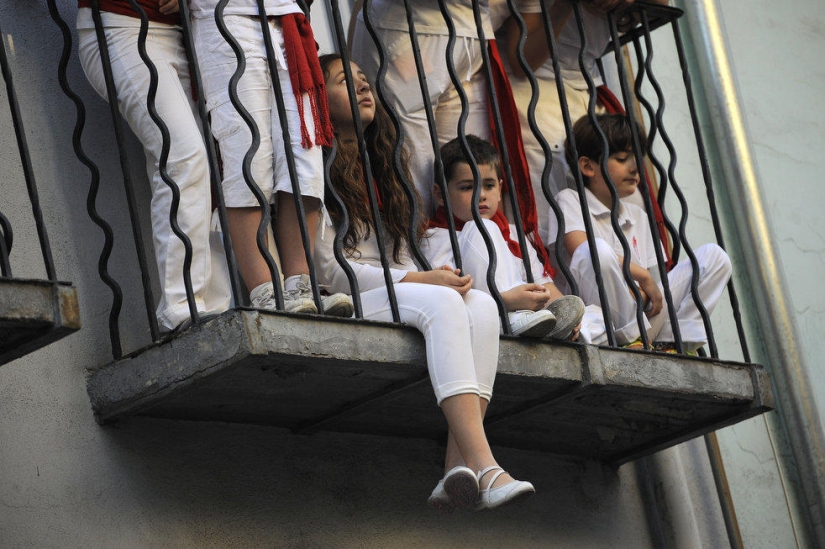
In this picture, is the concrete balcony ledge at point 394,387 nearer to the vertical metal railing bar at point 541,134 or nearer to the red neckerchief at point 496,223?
the vertical metal railing bar at point 541,134

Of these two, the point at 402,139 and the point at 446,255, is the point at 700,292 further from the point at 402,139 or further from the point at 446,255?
the point at 402,139

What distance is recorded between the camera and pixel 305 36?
547cm

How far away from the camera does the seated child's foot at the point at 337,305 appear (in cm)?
491

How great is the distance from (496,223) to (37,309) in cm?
230

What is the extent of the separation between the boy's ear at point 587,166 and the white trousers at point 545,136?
0.18 ft

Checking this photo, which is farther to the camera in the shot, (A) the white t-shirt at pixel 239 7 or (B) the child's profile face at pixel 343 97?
(B) the child's profile face at pixel 343 97

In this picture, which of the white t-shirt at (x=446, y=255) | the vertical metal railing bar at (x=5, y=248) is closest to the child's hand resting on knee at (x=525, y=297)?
the white t-shirt at (x=446, y=255)

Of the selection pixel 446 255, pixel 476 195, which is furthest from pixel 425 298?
pixel 446 255

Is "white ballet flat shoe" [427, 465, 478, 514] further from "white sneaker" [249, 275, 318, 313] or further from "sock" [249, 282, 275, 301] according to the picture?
"sock" [249, 282, 275, 301]

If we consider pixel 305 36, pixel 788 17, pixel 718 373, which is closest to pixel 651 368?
pixel 718 373

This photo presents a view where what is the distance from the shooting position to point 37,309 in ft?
14.0

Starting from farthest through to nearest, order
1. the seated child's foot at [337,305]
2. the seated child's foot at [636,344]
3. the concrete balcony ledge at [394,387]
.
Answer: the seated child's foot at [636,344]
the seated child's foot at [337,305]
the concrete balcony ledge at [394,387]

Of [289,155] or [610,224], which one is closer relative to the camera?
[289,155]

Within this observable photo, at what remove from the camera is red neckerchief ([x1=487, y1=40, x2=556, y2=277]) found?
20.4 feet
